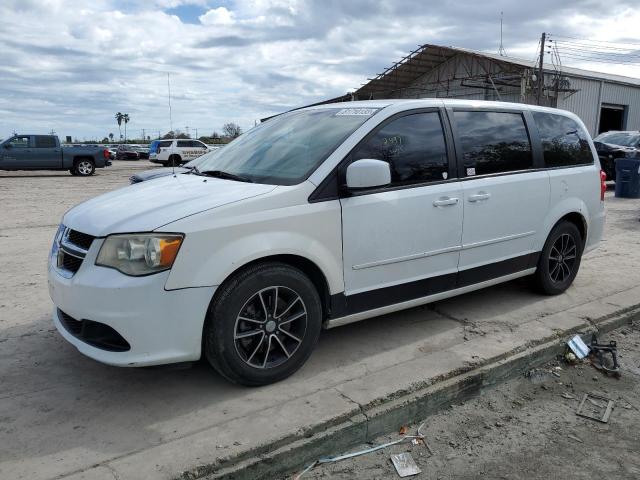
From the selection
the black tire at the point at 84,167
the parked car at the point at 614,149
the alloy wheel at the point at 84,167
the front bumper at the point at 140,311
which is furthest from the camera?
the alloy wheel at the point at 84,167

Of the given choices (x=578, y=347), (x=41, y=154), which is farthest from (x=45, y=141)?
(x=578, y=347)

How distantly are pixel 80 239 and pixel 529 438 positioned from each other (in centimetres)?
283

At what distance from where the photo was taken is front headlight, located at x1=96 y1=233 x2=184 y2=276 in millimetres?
2908

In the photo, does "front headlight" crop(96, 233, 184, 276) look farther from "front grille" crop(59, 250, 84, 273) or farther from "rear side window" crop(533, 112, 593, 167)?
"rear side window" crop(533, 112, 593, 167)

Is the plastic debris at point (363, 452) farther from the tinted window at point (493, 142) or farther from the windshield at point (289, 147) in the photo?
the tinted window at point (493, 142)

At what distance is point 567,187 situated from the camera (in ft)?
16.3

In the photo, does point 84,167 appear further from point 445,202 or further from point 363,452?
point 363,452

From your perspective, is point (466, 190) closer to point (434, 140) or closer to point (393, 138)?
point (434, 140)

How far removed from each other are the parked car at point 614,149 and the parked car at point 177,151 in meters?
21.1

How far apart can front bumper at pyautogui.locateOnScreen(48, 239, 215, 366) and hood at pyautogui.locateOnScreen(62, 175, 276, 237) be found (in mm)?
197

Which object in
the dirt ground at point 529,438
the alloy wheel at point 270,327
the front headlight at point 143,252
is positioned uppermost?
the front headlight at point 143,252

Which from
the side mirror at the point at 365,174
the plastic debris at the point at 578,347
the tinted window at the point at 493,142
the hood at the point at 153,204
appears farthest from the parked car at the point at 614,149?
the hood at the point at 153,204

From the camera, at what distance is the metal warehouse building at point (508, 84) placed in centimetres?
3036

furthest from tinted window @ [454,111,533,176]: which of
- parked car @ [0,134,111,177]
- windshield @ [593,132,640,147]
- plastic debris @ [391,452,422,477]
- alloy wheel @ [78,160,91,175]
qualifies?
alloy wheel @ [78,160,91,175]
